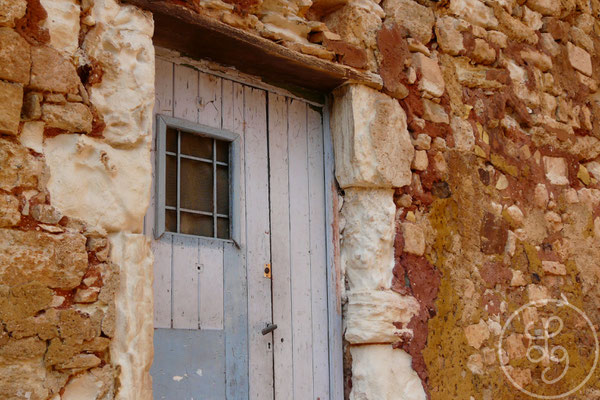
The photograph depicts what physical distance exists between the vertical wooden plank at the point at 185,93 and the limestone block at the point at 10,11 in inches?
32.4

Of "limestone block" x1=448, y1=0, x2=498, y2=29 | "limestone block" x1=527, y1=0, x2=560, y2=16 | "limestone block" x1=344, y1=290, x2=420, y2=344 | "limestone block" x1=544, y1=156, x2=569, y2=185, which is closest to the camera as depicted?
"limestone block" x1=344, y1=290, x2=420, y2=344

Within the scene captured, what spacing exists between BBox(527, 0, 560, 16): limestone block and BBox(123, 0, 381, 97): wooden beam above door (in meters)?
1.60

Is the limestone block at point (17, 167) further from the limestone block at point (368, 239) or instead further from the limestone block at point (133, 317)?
the limestone block at point (368, 239)

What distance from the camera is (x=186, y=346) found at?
2.87m

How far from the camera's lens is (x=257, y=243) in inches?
126

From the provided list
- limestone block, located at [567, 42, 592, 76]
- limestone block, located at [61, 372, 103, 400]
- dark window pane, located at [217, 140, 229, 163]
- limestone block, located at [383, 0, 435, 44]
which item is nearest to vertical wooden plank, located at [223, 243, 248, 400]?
dark window pane, located at [217, 140, 229, 163]

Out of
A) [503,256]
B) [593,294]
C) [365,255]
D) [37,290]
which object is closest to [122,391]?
[37,290]

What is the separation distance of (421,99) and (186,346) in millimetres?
1705

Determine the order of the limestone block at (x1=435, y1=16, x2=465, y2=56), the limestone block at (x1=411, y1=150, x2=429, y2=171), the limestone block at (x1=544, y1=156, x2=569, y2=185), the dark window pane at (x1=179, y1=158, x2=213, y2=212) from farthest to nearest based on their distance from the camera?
the limestone block at (x1=544, y1=156, x2=569, y2=185) → the limestone block at (x1=435, y1=16, x2=465, y2=56) → the limestone block at (x1=411, y1=150, x2=429, y2=171) → the dark window pane at (x1=179, y1=158, x2=213, y2=212)

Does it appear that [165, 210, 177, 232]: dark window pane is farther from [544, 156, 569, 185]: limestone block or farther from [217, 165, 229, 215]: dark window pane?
[544, 156, 569, 185]: limestone block

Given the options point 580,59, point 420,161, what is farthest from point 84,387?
point 580,59

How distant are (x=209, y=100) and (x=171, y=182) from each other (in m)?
→ 0.41

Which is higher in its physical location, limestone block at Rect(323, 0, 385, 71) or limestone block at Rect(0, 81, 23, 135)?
limestone block at Rect(323, 0, 385, 71)

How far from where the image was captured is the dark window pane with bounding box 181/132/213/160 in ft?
10.1
